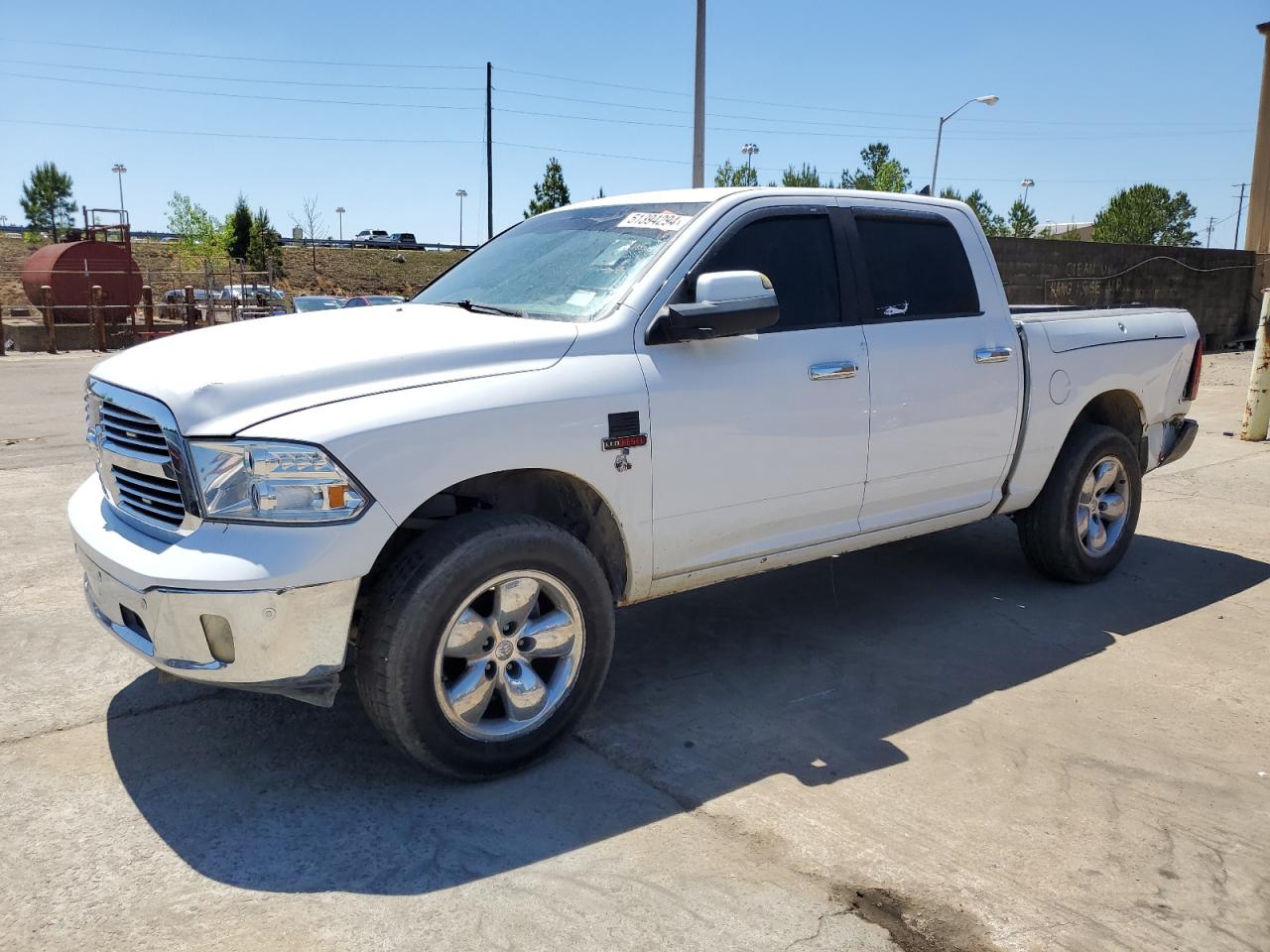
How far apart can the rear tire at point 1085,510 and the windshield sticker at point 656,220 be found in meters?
2.61

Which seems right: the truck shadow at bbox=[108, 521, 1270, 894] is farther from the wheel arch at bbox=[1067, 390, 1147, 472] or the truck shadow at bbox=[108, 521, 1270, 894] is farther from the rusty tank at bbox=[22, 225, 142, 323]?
the rusty tank at bbox=[22, 225, 142, 323]

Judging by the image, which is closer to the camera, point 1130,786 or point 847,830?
point 847,830

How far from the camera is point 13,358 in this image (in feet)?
65.8

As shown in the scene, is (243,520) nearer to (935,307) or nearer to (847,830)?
(847,830)

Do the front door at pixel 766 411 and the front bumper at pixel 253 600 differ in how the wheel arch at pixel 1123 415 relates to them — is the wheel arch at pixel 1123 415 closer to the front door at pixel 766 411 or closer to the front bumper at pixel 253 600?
the front door at pixel 766 411

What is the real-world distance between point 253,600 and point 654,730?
160cm

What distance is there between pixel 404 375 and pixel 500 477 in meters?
0.51

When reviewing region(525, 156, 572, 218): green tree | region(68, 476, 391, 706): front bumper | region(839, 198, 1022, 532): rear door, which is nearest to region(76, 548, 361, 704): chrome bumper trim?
region(68, 476, 391, 706): front bumper

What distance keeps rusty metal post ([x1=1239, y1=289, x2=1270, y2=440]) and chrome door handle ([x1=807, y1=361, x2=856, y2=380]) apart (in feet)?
24.8

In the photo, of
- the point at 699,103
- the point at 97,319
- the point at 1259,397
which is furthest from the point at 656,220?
the point at 97,319

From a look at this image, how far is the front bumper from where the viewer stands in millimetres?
2959

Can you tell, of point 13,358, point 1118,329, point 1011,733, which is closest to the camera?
point 1011,733

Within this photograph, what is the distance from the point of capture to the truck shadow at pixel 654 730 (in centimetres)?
309

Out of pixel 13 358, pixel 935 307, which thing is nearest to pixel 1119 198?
pixel 13 358
